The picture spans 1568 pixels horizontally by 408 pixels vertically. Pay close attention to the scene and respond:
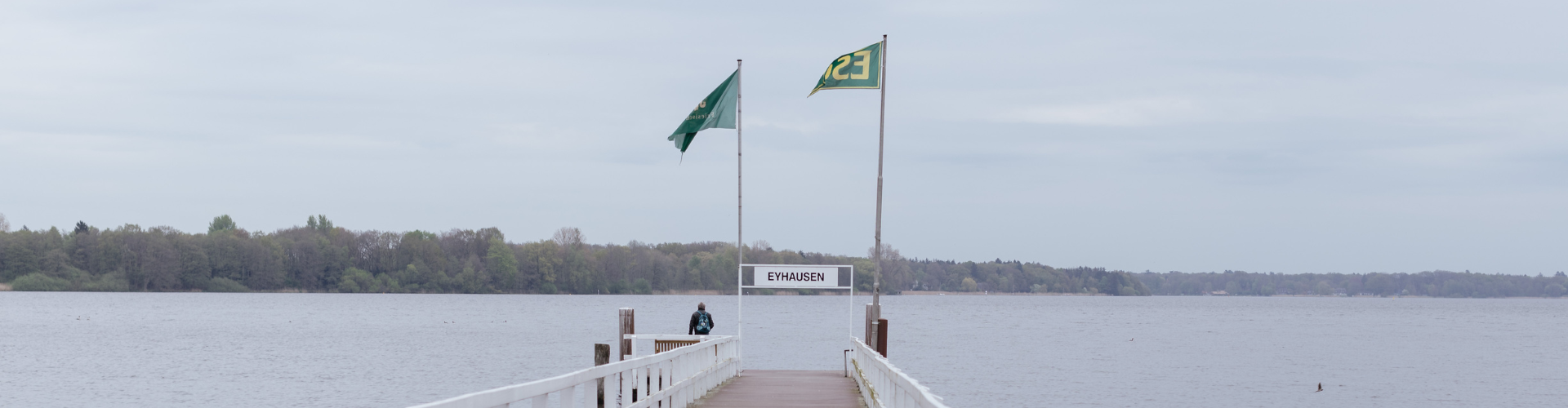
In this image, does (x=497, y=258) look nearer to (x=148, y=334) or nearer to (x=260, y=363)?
(x=148, y=334)

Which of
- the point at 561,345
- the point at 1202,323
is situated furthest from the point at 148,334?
the point at 1202,323

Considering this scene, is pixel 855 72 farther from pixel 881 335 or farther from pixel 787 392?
pixel 787 392

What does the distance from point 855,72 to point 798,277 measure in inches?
143

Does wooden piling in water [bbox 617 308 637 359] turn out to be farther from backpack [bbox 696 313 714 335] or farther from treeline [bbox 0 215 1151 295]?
treeline [bbox 0 215 1151 295]

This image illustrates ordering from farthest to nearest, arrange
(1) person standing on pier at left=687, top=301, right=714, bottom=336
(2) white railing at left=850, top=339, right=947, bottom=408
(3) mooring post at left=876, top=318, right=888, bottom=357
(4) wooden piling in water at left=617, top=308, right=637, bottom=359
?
(1) person standing on pier at left=687, top=301, right=714, bottom=336
(3) mooring post at left=876, top=318, right=888, bottom=357
(4) wooden piling in water at left=617, top=308, right=637, bottom=359
(2) white railing at left=850, top=339, right=947, bottom=408

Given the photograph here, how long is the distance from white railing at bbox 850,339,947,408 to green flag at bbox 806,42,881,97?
424cm

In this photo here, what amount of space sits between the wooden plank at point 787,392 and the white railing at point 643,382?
0.30 meters

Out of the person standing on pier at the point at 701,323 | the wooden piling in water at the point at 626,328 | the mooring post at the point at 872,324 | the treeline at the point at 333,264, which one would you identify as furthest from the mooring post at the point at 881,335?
the treeline at the point at 333,264

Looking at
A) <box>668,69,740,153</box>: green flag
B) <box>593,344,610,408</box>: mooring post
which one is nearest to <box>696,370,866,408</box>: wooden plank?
<box>593,344,610,408</box>: mooring post

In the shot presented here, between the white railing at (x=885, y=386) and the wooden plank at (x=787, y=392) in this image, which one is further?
the wooden plank at (x=787, y=392)

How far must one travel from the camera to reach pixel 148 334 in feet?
246

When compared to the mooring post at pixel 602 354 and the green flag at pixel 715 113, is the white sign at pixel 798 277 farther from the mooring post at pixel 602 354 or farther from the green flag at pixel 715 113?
the mooring post at pixel 602 354

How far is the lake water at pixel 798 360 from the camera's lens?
137 ft

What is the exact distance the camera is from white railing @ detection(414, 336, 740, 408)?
7211mm
